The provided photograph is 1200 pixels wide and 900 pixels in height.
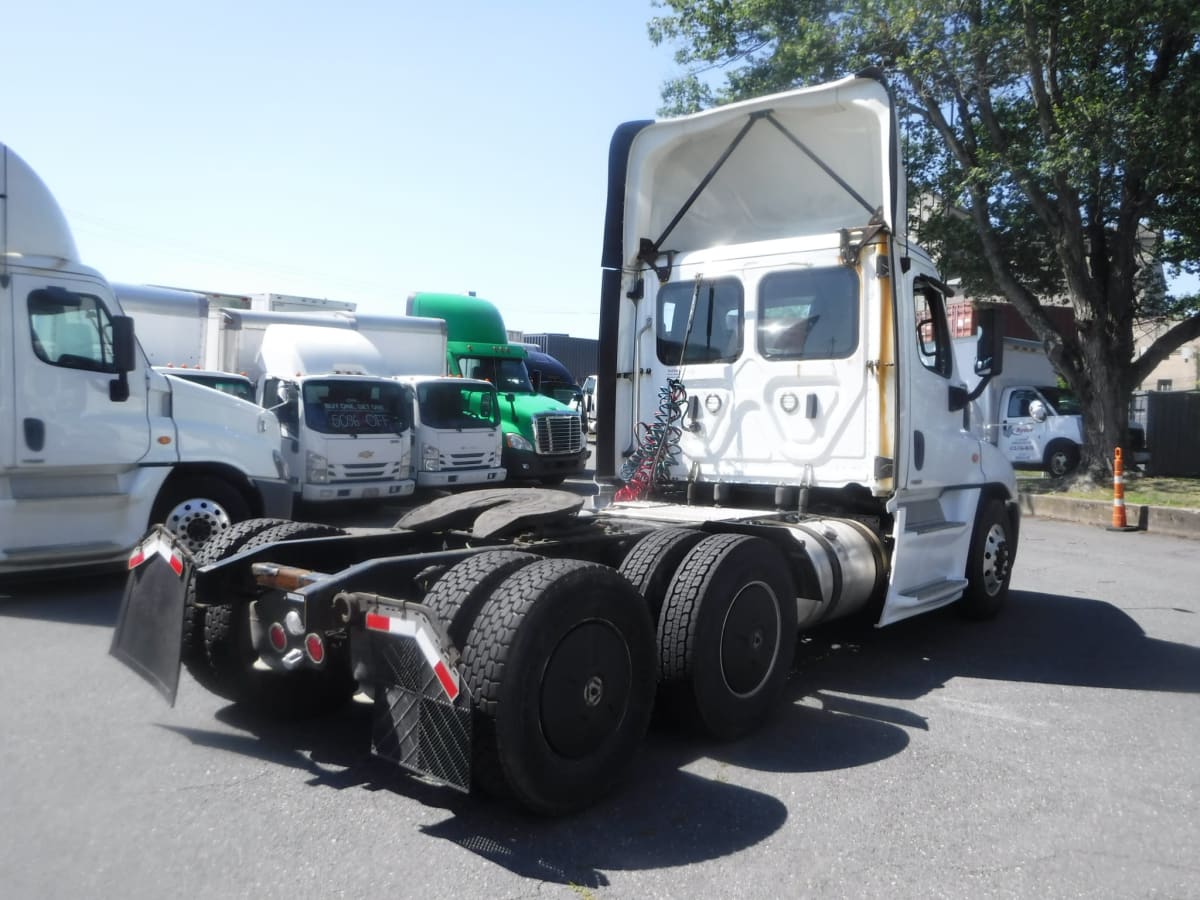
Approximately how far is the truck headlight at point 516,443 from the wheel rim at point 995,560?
9.95 meters

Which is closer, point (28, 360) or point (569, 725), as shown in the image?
point (569, 725)

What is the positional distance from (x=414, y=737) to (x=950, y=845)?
6.57ft

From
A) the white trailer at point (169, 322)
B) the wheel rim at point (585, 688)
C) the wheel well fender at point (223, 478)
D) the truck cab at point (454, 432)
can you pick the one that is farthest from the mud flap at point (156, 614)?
the white trailer at point (169, 322)

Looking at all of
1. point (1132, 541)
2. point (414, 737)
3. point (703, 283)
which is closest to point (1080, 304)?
point (1132, 541)

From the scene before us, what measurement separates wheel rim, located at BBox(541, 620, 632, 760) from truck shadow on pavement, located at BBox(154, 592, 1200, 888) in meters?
0.32

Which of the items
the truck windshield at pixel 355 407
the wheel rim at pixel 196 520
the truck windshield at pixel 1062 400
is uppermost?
the truck windshield at pixel 1062 400

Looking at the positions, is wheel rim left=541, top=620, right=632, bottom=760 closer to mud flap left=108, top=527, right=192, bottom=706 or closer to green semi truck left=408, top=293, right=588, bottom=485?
mud flap left=108, top=527, right=192, bottom=706

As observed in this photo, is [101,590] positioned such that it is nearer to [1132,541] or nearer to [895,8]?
[1132,541]

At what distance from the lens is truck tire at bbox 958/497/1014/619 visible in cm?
721

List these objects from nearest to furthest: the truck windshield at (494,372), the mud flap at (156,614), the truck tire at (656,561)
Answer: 1. the mud flap at (156,614)
2. the truck tire at (656,561)
3. the truck windshield at (494,372)

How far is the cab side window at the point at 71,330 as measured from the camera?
25.2ft

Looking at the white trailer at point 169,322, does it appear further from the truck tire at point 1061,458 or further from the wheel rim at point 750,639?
the truck tire at point 1061,458

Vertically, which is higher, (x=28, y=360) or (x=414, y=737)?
(x=28, y=360)

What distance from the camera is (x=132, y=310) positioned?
14086 millimetres
